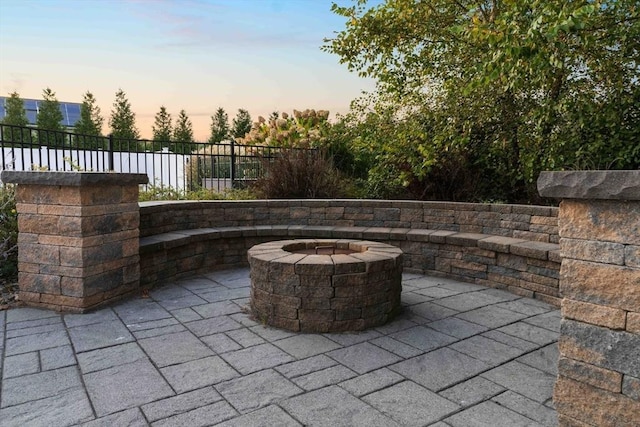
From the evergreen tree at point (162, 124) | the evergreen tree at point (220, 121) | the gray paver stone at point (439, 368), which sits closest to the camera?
the gray paver stone at point (439, 368)

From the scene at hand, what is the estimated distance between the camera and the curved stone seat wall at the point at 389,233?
4.11 meters

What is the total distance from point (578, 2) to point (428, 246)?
2617 mm

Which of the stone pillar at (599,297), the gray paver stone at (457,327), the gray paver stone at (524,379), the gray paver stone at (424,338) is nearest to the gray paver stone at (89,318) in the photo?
the gray paver stone at (424,338)

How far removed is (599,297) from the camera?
1.54 m

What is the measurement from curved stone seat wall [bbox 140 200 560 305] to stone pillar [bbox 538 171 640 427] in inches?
92.6

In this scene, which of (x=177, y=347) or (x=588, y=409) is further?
(x=177, y=347)

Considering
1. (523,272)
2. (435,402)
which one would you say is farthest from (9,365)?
(523,272)

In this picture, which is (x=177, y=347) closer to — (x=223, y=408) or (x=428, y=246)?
(x=223, y=408)

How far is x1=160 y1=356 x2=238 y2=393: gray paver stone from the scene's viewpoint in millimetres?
2232

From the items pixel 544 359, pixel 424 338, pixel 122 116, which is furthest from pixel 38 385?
pixel 122 116

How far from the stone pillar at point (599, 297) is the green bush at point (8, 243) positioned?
4386 mm

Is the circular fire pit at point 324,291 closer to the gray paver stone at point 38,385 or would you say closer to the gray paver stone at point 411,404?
the gray paver stone at point 411,404

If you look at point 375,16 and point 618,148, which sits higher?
point 375,16

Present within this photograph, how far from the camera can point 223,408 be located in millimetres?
1993
